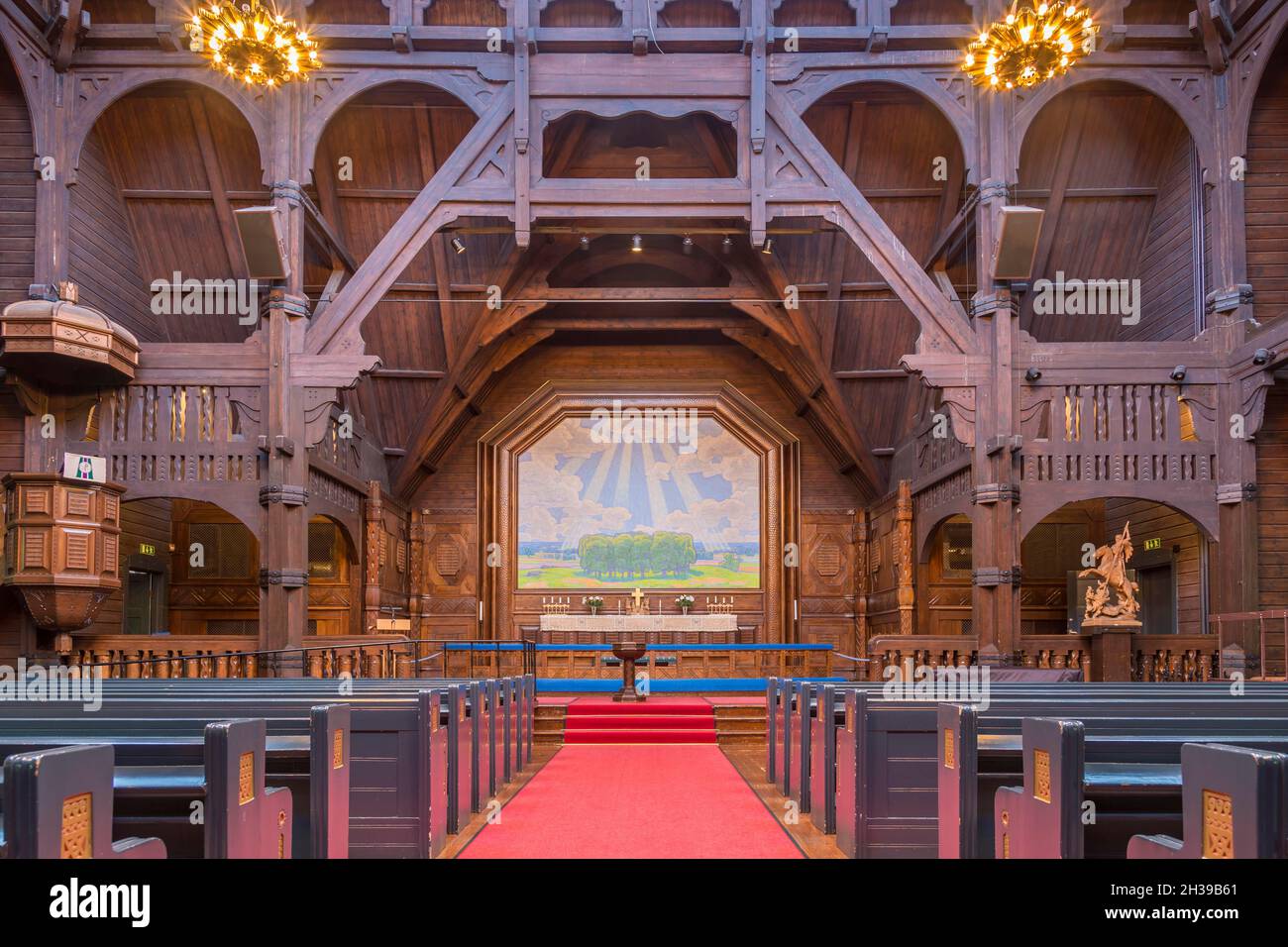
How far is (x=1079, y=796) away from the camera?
2.75 meters

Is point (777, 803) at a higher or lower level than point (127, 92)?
lower

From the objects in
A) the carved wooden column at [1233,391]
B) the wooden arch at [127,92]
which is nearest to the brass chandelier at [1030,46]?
the carved wooden column at [1233,391]

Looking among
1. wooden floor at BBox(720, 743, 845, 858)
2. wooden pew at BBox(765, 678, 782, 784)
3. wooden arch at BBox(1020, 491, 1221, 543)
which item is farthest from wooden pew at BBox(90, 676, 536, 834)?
wooden arch at BBox(1020, 491, 1221, 543)

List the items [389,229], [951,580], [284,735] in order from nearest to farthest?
[284,735], [389,229], [951,580]

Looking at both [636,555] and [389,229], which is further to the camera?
[636,555]

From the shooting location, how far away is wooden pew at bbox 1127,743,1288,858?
189 cm

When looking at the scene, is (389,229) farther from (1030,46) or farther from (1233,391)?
(1233,391)

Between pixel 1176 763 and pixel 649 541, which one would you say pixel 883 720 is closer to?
pixel 1176 763

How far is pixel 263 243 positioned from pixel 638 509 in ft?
31.9

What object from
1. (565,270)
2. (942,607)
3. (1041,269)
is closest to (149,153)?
(565,270)

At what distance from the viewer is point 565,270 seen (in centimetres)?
1841

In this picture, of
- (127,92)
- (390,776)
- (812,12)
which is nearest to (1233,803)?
(390,776)

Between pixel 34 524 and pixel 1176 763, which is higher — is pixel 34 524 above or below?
above

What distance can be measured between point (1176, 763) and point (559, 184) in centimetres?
1039
